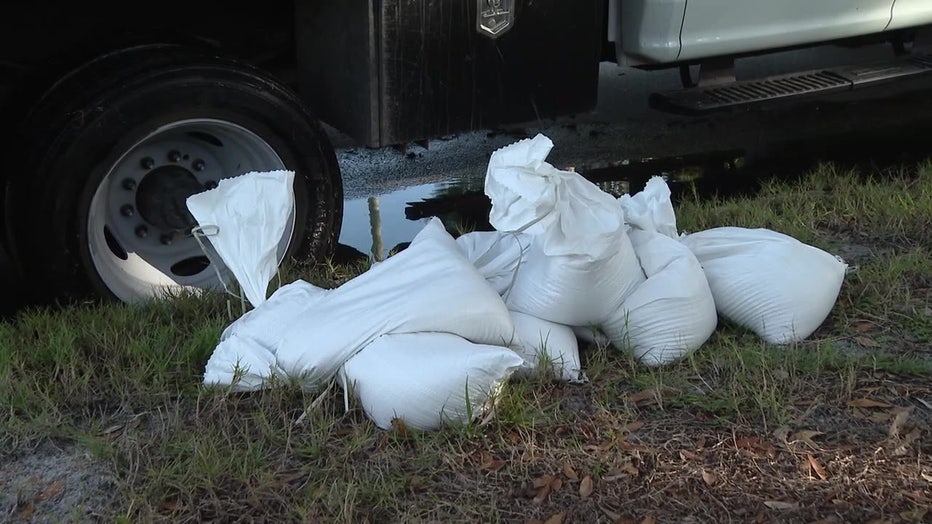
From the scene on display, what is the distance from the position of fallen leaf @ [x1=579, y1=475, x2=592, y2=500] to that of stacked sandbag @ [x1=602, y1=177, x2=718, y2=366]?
647 millimetres

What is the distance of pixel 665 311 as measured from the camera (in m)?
3.14

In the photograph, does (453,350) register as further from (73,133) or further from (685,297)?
(73,133)

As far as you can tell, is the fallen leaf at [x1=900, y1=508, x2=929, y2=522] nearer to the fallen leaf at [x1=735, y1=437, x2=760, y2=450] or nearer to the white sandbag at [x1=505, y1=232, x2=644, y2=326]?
the fallen leaf at [x1=735, y1=437, x2=760, y2=450]

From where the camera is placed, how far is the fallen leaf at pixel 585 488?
2588mm

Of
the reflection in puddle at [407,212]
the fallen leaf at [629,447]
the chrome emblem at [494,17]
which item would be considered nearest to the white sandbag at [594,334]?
the fallen leaf at [629,447]

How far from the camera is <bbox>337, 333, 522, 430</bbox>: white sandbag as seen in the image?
274 centimetres

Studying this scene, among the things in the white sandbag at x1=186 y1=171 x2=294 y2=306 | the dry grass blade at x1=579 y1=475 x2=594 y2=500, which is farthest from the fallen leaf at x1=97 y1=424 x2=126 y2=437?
the dry grass blade at x1=579 y1=475 x2=594 y2=500

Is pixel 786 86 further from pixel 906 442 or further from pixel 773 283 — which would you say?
pixel 906 442

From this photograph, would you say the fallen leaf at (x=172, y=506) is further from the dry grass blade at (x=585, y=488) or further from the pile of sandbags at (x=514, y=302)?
the dry grass blade at (x=585, y=488)

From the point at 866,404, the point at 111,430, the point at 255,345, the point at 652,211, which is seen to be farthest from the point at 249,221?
the point at 866,404

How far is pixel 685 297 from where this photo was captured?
315cm

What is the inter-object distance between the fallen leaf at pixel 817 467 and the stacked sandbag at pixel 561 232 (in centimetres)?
72

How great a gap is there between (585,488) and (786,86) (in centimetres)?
302

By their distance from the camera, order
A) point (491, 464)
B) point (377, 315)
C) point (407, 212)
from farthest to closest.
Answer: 1. point (407, 212)
2. point (377, 315)
3. point (491, 464)
